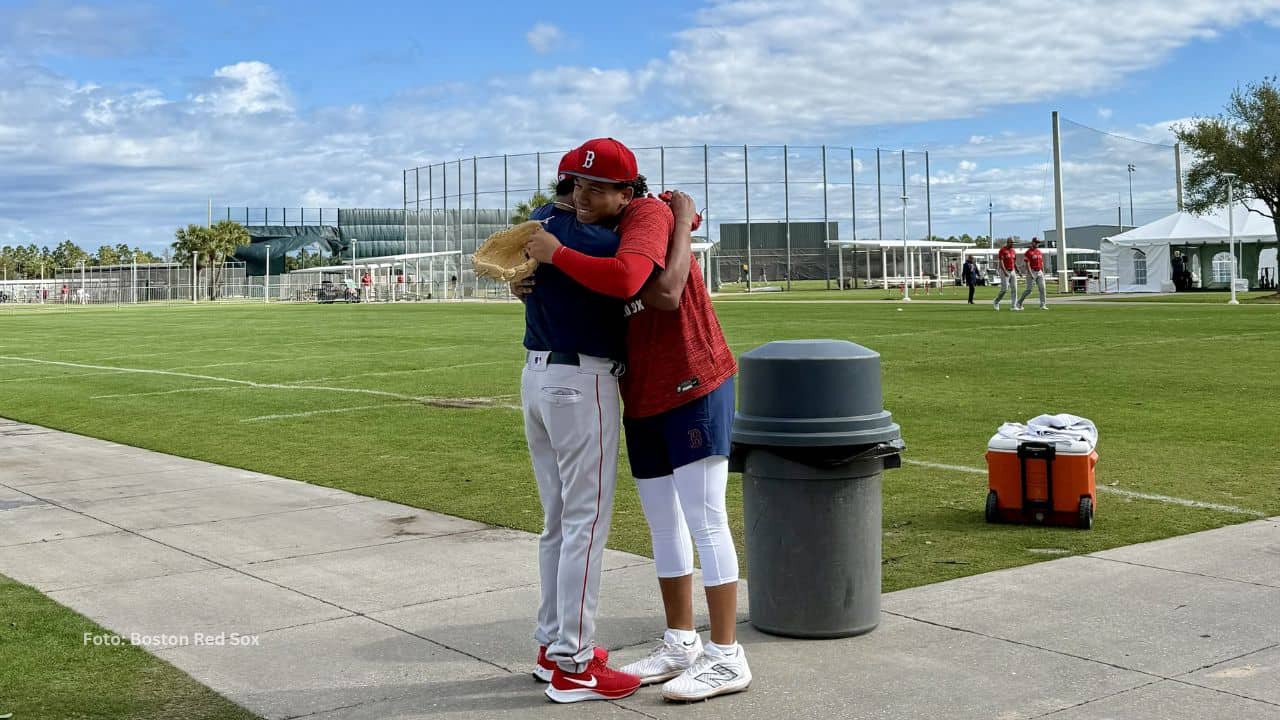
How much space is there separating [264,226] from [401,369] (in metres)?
118

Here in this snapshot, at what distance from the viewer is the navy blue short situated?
4.34 meters

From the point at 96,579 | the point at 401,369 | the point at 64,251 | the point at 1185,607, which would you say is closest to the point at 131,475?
the point at 96,579

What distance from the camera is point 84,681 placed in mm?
A: 4578

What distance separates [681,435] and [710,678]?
0.81 metres

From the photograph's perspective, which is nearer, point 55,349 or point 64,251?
point 55,349

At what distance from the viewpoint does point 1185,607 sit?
17.2ft

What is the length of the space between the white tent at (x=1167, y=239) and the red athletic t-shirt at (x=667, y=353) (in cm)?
4962

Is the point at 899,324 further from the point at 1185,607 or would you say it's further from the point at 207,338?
the point at 1185,607

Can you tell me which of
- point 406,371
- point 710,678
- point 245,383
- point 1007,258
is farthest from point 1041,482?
point 1007,258

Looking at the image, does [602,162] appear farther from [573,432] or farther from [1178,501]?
[1178,501]

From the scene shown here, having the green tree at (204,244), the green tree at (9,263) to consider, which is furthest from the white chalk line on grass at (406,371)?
the green tree at (9,263)

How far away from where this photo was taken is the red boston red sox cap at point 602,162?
414 centimetres

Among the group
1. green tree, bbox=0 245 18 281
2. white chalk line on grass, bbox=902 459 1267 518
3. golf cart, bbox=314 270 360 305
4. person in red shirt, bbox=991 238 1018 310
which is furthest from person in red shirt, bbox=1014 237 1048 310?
green tree, bbox=0 245 18 281

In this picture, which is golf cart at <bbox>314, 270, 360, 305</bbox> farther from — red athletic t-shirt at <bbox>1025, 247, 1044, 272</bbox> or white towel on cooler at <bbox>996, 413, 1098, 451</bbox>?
white towel on cooler at <bbox>996, 413, 1098, 451</bbox>
